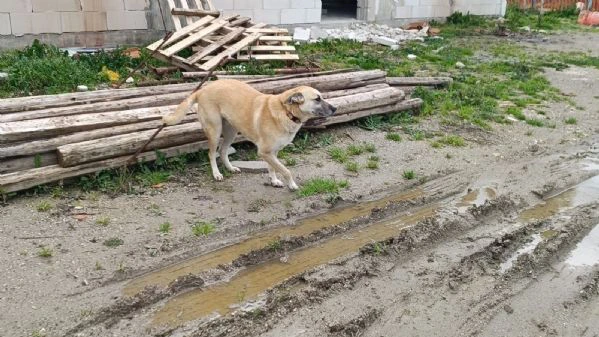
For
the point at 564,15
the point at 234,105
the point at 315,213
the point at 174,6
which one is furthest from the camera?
the point at 564,15

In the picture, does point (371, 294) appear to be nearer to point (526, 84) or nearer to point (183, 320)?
point (183, 320)

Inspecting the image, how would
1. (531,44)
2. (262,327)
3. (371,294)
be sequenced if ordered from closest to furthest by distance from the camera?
(262,327)
(371,294)
(531,44)

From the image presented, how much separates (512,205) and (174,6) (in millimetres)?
8147

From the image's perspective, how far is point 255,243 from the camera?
17.4 feet

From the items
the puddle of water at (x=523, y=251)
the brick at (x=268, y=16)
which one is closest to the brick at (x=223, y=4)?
the brick at (x=268, y=16)

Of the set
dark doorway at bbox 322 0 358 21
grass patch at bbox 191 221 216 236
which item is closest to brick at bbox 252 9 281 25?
dark doorway at bbox 322 0 358 21

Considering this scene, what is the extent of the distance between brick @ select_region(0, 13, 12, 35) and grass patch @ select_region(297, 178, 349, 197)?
7485 millimetres

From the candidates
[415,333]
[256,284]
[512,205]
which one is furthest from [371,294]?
[512,205]

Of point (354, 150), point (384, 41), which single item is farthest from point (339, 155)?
point (384, 41)

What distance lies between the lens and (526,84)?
11.8m

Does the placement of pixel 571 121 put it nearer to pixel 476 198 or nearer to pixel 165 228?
pixel 476 198

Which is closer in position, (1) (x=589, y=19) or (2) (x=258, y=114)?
(2) (x=258, y=114)

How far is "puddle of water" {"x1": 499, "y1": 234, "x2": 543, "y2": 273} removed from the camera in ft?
16.6

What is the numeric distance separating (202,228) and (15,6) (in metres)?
7.87
